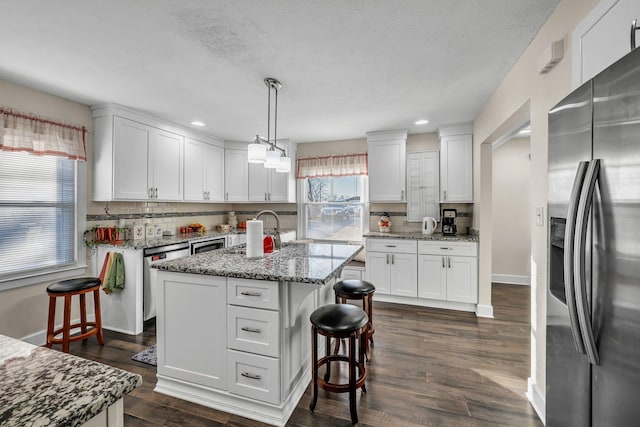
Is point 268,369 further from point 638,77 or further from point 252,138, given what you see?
point 252,138

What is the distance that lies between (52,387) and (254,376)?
1.36 meters

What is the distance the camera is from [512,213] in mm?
4758

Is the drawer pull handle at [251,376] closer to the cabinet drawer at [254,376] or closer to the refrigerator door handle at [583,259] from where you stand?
the cabinet drawer at [254,376]

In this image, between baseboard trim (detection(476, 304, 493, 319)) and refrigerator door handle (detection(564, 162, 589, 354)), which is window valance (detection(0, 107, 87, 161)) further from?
baseboard trim (detection(476, 304, 493, 319))

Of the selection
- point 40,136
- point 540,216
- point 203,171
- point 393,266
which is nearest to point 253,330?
point 540,216

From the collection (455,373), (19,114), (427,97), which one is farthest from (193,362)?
(427,97)

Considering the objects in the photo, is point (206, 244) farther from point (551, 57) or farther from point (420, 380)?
point (551, 57)

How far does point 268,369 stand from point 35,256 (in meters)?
2.76

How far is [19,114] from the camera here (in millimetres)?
2609

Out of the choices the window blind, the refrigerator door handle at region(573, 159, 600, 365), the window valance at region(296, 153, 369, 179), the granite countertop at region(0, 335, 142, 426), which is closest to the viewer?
the granite countertop at region(0, 335, 142, 426)

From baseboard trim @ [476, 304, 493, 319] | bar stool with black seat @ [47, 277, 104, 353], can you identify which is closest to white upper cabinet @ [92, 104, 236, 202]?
bar stool with black seat @ [47, 277, 104, 353]

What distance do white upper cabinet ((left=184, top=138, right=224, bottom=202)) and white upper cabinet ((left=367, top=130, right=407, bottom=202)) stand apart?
2.48m

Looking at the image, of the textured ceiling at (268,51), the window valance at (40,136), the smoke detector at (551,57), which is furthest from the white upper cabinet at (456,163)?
the window valance at (40,136)

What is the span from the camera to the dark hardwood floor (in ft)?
5.98
